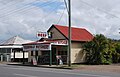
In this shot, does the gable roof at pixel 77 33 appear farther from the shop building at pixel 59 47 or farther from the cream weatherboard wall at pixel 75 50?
the cream weatherboard wall at pixel 75 50

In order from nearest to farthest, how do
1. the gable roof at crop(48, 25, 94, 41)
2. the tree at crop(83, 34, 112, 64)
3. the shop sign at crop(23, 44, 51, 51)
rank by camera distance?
the shop sign at crop(23, 44, 51, 51) < the tree at crop(83, 34, 112, 64) < the gable roof at crop(48, 25, 94, 41)

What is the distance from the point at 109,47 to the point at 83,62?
14.1 ft

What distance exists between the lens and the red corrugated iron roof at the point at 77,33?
42463mm

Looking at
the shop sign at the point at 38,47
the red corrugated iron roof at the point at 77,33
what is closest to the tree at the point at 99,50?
the red corrugated iron roof at the point at 77,33

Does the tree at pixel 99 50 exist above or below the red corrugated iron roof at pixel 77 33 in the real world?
below

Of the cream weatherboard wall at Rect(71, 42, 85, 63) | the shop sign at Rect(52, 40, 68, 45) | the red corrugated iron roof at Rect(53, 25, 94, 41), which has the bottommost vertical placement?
the cream weatherboard wall at Rect(71, 42, 85, 63)

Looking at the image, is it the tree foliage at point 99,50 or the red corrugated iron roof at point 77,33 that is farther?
the red corrugated iron roof at point 77,33

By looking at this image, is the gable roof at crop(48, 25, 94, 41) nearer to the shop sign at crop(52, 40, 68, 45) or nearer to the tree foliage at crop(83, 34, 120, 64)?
the shop sign at crop(52, 40, 68, 45)

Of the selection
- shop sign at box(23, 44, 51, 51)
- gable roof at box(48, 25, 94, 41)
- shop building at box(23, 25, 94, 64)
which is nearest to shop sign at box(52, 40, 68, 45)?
shop building at box(23, 25, 94, 64)

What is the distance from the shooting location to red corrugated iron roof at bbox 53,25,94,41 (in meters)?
42.5

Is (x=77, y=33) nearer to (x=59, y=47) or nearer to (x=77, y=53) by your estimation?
(x=77, y=53)

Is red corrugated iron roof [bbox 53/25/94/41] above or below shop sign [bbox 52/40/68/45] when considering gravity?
above

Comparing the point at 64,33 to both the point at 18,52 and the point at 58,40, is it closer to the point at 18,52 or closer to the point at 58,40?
the point at 58,40

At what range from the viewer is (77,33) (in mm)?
45406
